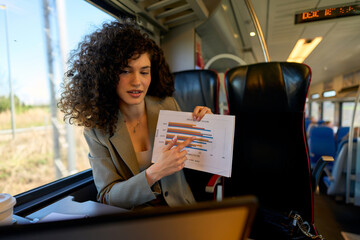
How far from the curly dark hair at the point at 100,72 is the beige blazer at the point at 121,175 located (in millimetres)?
70

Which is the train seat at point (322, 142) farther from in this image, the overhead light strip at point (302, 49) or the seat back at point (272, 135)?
the seat back at point (272, 135)

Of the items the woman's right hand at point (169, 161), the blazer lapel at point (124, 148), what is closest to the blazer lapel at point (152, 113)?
the blazer lapel at point (124, 148)

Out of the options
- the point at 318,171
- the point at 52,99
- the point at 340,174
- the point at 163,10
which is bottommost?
the point at 340,174

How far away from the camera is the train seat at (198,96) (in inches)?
58.8

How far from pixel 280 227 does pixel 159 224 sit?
119 centimetres

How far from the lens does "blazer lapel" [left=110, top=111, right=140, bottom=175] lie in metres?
1.09

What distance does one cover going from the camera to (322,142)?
3.62m

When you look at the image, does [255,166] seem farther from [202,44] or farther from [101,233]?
[202,44]

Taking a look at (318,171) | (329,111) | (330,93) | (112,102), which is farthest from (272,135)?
(329,111)

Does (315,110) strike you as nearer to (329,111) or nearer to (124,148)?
(329,111)

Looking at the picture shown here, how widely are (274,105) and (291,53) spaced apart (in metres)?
2.18

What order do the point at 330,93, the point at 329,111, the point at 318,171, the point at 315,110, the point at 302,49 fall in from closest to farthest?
the point at 318,171 → the point at 302,49 → the point at 330,93 → the point at 329,111 → the point at 315,110

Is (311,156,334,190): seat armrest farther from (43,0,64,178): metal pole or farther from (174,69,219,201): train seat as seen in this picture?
(43,0,64,178): metal pole

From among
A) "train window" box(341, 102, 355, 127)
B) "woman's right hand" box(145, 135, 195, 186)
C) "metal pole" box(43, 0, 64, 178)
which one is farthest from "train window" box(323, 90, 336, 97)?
"metal pole" box(43, 0, 64, 178)
